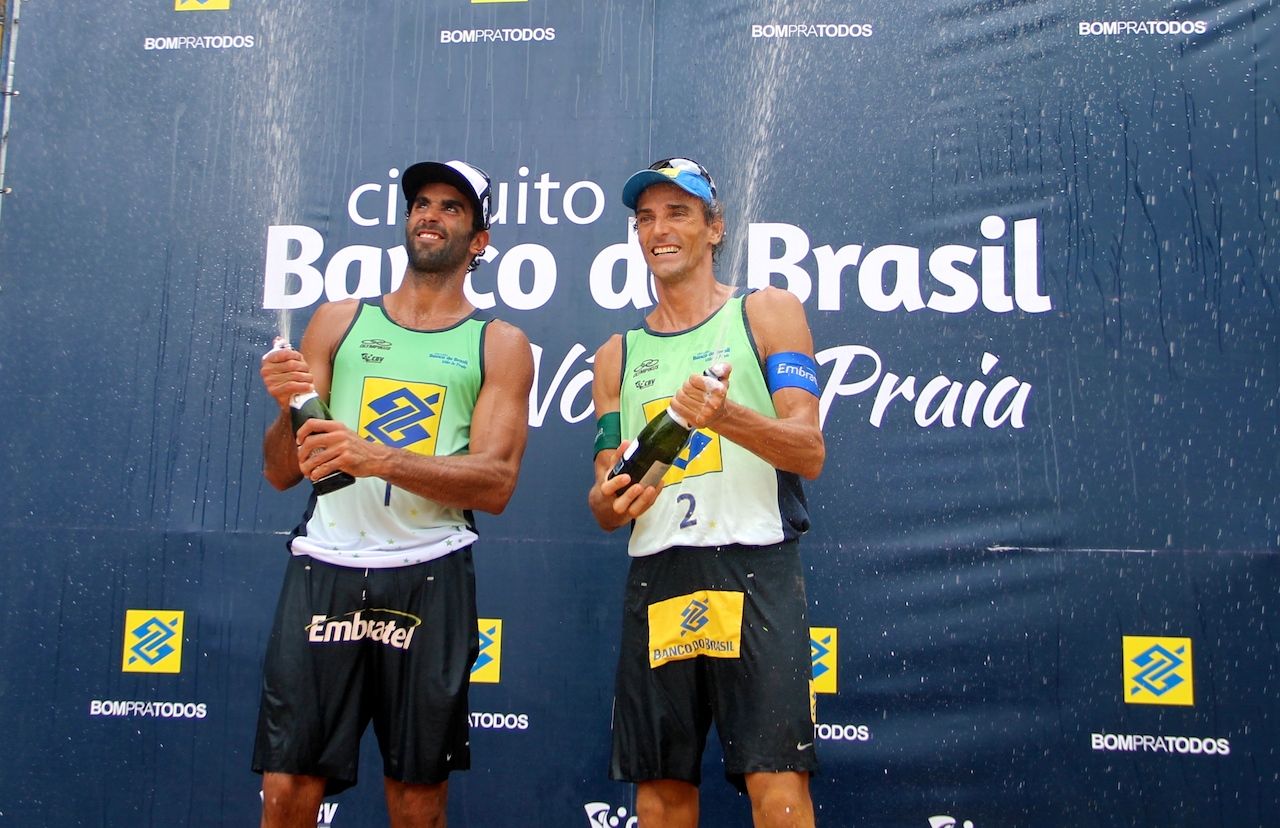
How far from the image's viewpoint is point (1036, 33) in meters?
3.22

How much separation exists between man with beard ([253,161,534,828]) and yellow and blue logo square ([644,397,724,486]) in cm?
34

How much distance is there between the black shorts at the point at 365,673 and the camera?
2104 mm

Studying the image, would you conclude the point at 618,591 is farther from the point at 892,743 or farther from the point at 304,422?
the point at 304,422

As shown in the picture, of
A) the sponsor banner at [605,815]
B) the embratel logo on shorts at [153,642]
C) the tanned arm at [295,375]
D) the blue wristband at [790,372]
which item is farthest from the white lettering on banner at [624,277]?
the embratel logo on shorts at [153,642]

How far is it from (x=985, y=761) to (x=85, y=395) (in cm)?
295

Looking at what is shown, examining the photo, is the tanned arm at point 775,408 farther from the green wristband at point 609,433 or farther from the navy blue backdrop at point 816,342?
the navy blue backdrop at point 816,342

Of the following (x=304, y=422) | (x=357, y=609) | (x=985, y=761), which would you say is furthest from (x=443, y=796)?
(x=985, y=761)

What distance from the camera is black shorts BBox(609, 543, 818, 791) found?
199 cm

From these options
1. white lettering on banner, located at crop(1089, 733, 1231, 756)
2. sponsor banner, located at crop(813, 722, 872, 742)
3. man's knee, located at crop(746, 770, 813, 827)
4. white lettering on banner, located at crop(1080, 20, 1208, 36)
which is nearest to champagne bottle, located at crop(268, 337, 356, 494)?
man's knee, located at crop(746, 770, 813, 827)

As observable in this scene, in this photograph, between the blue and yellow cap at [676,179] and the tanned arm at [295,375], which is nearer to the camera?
the tanned arm at [295,375]

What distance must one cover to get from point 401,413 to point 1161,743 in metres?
2.30

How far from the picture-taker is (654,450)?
1.96m

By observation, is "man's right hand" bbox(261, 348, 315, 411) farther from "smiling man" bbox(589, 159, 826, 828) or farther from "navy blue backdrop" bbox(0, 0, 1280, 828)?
"navy blue backdrop" bbox(0, 0, 1280, 828)

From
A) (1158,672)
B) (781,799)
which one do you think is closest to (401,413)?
(781,799)
